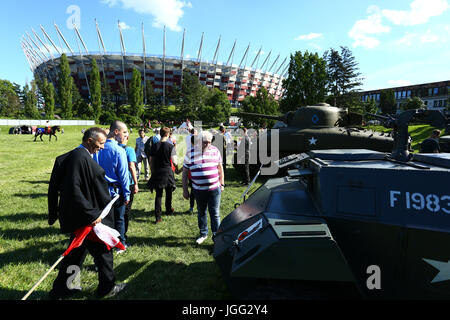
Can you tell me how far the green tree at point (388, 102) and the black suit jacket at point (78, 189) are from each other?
255ft

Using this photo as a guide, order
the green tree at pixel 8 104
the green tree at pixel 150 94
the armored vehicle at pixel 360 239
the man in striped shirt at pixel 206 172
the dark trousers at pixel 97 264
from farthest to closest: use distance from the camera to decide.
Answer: the green tree at pixel 150 94 < the green tree at pixel 8 104 < the man in striped shirt at pixel 206 172 < the dark trousers at pixel 97 264 < the armored vehicle at pixel 360 239

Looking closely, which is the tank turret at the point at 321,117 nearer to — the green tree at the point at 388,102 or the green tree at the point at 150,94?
the green tree at the point at 388,102

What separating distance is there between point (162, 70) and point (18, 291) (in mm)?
95114

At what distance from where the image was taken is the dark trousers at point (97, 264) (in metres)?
2.86

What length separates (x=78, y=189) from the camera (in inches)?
103

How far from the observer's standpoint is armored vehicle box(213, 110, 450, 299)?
197cm

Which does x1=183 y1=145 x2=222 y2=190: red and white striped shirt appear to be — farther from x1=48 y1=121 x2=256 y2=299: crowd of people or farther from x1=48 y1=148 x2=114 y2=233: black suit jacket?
x1=48 y1=148 x2=114 y2=233: black suit jacket

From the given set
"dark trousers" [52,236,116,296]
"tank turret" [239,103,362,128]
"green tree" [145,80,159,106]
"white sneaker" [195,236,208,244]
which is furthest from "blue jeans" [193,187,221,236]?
"green tree" [145,80,159,106]

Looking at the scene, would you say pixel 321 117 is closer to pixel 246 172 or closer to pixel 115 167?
pixel 246 172

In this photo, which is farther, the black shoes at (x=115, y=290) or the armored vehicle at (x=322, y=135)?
the armored vehicle at (x=322, y=135)

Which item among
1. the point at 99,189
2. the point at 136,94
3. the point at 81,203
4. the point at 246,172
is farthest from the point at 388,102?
the point at 81,203

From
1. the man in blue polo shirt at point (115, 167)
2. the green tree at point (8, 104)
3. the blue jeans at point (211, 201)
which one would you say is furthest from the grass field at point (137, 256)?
the green tree at point (8, 104)

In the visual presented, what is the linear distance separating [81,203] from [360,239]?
262cm
